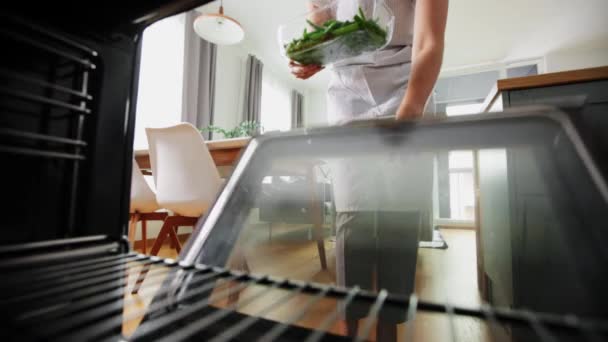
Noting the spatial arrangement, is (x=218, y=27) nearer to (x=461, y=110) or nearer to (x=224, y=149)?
(x=224, y=149)

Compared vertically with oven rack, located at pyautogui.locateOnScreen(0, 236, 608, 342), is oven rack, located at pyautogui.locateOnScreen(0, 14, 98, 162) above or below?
above

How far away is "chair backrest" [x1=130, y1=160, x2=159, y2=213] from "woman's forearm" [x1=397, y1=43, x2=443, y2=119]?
1.42 m

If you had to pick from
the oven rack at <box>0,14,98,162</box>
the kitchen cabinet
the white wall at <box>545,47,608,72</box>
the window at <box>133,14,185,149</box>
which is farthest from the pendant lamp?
the white wall at <box>545,47,608,72</box>

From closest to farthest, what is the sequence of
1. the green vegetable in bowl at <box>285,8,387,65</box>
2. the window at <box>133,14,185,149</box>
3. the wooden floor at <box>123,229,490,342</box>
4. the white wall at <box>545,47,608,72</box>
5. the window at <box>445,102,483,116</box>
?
the window at <box>445,102,483,116</box>, the green vegetable in bowl at <box>285,8,387,65</box>, the wooden floor at <box>123,229,490,342</box>, the window at <box>133,14,185,149</box>, the white wall at <box>545,47,608,72</box>

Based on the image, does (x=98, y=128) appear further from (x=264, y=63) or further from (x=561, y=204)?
(x=264, y=63)

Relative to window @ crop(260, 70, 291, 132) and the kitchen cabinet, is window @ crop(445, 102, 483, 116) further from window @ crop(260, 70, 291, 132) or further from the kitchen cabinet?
window @ crop(260, 70, 291, 132)

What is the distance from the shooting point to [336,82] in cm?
81

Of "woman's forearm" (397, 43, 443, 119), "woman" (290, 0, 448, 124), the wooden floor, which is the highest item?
"woman" (290, 0, 448, 124)

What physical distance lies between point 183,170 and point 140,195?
1.27 feet

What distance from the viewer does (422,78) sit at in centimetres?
49

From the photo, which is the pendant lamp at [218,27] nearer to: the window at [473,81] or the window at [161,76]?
the window at [161,76]

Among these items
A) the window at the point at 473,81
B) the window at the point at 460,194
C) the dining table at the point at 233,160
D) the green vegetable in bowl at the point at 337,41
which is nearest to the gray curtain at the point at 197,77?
the dining table at the point at 233,160

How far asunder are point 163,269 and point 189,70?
3077 mm

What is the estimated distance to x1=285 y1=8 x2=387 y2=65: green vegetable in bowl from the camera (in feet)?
1.33
